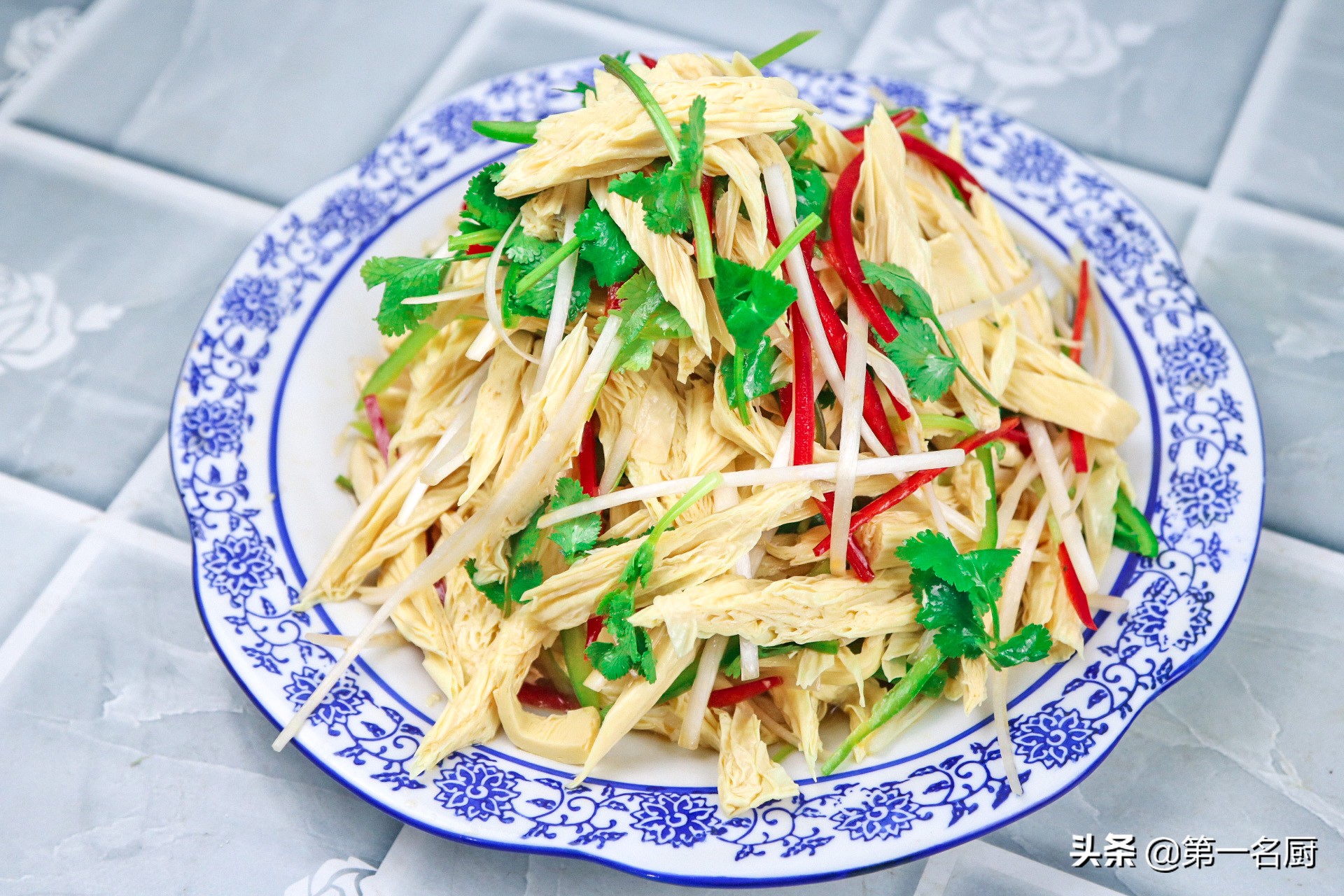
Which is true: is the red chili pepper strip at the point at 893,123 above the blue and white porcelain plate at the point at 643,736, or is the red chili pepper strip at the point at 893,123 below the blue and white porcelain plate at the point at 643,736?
above

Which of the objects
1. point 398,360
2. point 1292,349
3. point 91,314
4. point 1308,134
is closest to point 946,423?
point 398,360

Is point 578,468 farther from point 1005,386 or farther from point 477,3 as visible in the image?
point 477,3

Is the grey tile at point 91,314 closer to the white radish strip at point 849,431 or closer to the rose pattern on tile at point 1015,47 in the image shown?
the white radish strip at point 849,431

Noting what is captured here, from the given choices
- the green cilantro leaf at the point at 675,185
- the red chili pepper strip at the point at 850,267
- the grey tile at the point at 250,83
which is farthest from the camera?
the grey tile at the point at 250,83

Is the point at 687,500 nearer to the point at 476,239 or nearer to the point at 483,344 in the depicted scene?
the point at 483,344

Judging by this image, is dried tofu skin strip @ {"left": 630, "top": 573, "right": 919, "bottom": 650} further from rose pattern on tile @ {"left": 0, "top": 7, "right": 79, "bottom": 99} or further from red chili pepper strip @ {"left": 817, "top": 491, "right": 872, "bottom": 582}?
rose pattern on tile @ {"left": 0, "top": 7, "right": 79, "bottom": 99}

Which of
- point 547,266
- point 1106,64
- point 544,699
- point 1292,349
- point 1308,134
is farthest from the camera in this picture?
point 1106,64

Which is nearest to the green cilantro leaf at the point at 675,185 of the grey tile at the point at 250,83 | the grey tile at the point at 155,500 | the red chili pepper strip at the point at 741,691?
the red chili pepper strip at the point at 741,691
